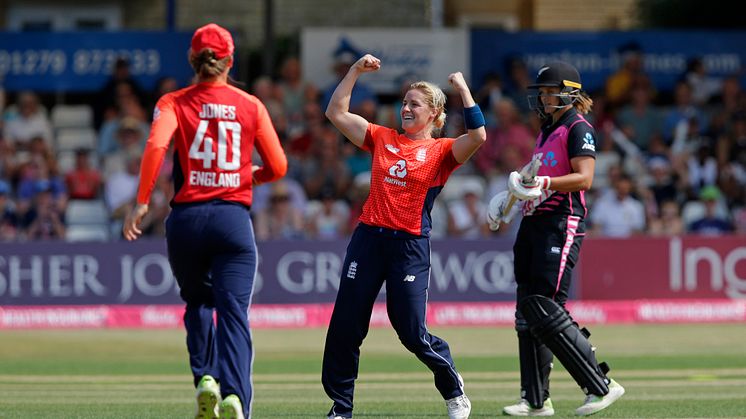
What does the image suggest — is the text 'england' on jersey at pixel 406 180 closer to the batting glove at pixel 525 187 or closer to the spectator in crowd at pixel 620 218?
the batting glove at pixel 525 187

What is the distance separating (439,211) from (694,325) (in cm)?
355

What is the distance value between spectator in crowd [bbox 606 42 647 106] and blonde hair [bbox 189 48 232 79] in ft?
45.2

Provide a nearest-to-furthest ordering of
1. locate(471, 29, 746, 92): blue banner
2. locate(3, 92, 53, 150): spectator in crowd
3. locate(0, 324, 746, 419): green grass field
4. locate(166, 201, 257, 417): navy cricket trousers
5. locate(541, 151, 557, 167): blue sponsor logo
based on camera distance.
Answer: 1. locate(166, 201, 257, 417): navy cricket trousers
2. locate(541, 151, 557, 167): blue sponsor logo
3. locate(0, 324, 746, 419): green grass field
4. locate(3, 92, 53, 150): spectator in crowd
5. locate(471, 29, 746, 92): blue banner

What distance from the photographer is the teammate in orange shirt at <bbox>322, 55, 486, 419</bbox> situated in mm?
7199

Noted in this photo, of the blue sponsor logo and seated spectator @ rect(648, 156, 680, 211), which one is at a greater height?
the blue sponsor logo

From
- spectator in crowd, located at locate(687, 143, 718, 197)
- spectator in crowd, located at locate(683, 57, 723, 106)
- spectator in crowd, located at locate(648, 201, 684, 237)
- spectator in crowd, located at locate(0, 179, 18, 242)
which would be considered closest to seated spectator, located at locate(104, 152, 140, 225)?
spectator in crowd, located at locate(0, 179, 18, 242)

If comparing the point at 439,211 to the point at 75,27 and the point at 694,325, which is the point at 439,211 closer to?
the point at 694,325

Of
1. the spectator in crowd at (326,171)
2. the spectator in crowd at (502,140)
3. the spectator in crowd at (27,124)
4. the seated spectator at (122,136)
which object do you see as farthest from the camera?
the spectator in crowd at (27,124)

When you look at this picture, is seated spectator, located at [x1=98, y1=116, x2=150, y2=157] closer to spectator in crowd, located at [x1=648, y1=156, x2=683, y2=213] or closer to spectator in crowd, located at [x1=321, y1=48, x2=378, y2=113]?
spectator in crowd, located at [x1=321, y1=48, x2=378, y2=113]

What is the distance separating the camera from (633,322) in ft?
55.1

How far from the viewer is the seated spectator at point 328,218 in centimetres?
1720

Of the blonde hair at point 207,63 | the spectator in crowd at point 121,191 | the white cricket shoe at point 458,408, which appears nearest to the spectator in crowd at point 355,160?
the spectator in crowd at point 121,191

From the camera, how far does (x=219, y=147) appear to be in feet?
21.2

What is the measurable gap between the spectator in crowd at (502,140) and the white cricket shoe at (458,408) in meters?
11.0
